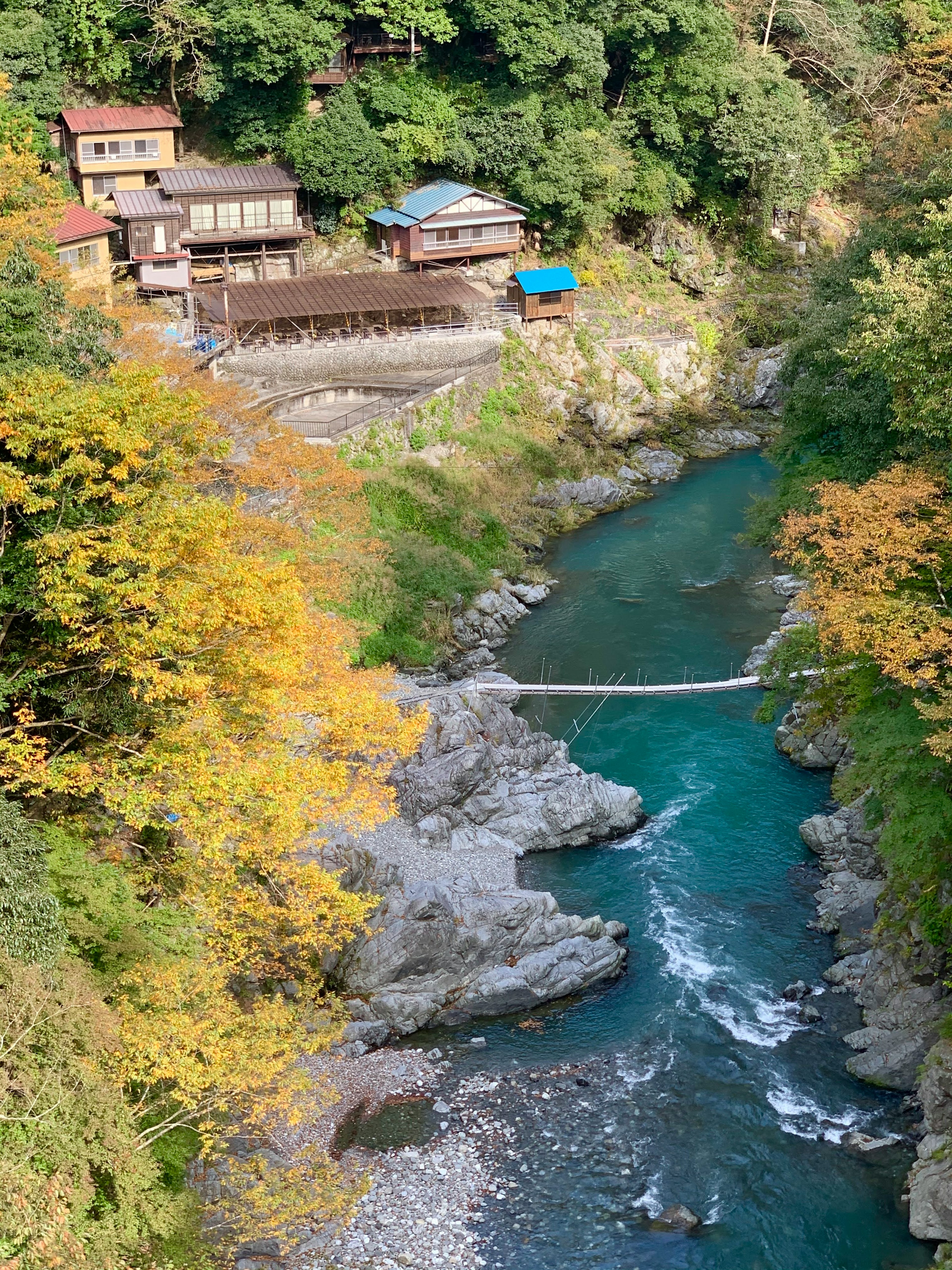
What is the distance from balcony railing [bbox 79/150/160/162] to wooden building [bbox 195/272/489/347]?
5.56 m

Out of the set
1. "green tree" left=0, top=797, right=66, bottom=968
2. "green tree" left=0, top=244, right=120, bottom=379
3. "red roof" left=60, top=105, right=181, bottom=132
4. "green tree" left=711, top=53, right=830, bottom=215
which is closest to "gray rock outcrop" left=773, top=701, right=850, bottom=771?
"green tree" left=0, top=244, right=120, bottom=379

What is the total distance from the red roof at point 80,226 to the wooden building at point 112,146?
2.52 meters

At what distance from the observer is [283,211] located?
4603 cm

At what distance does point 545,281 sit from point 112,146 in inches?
636

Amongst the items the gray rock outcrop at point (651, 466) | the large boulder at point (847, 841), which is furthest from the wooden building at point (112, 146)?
the large boulder at point (847, 841)

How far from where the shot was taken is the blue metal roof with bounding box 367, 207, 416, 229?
46469mm

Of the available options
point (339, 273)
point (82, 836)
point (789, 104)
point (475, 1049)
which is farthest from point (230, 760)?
point (789, 104)

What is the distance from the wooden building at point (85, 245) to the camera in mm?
39156

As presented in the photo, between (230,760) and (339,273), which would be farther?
(339,273)

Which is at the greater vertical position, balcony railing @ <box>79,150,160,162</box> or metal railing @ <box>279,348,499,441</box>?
balcony railing @ <box>79,150,160,162</box>

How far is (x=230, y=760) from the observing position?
17.4 meters

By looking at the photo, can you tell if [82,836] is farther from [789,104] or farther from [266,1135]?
[789,104]

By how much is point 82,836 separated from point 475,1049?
26.4 feet

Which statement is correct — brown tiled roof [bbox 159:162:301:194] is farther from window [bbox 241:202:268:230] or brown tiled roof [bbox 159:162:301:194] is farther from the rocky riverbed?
the rocky riverbed
